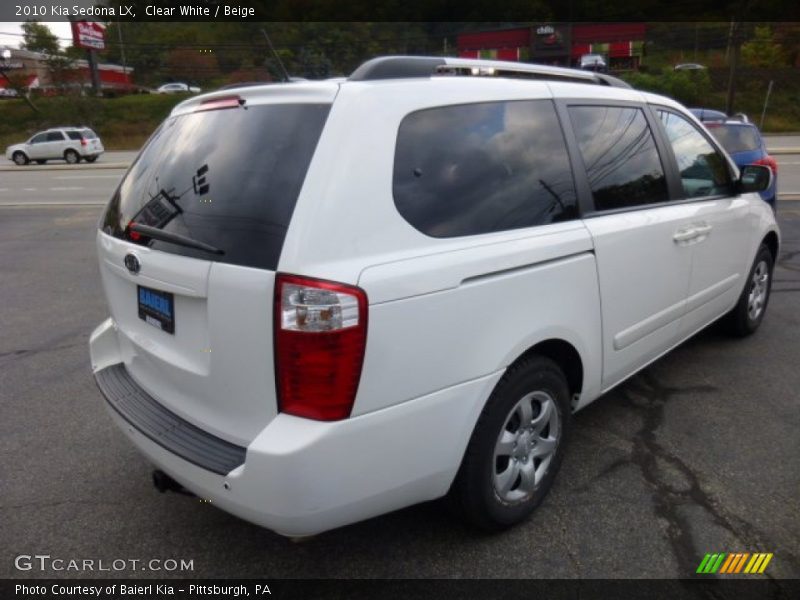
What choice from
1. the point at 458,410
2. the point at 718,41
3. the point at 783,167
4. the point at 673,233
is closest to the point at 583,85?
the point at 673,233

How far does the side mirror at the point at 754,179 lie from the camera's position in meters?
4.04

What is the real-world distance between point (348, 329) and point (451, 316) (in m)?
0.39

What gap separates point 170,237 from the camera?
218cm

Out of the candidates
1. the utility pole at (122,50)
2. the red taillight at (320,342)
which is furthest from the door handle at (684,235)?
the utility pole at (122,50)

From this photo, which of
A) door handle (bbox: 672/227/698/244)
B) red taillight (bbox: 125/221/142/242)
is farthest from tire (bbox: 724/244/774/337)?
red taillight (bbox: 125/221/142/242)

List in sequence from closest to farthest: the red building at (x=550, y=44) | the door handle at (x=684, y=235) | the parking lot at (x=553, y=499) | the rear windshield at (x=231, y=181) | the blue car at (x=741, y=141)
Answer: the rear windshield at (x=231, y=181) < the parking lot at (x=553, y=499) < the door handle at (x=684, y=235) < the blue car at (x=741, y=141) < the red building at (x=550, y=44)

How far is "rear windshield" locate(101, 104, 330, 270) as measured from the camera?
1.96 m

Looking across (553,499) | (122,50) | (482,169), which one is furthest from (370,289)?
(122,50)

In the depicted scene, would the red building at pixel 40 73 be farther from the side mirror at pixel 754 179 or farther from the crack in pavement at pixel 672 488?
the crack in pavement at pixel 672 488

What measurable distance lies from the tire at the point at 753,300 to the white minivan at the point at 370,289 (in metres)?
2.03

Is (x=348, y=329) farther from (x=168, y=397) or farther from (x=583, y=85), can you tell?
(x=583, y=85)

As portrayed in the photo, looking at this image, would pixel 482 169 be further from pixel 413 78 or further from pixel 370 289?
pixel 370 289

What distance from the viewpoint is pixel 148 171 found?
2576 millimetres

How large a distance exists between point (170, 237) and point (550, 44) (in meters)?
51.0
